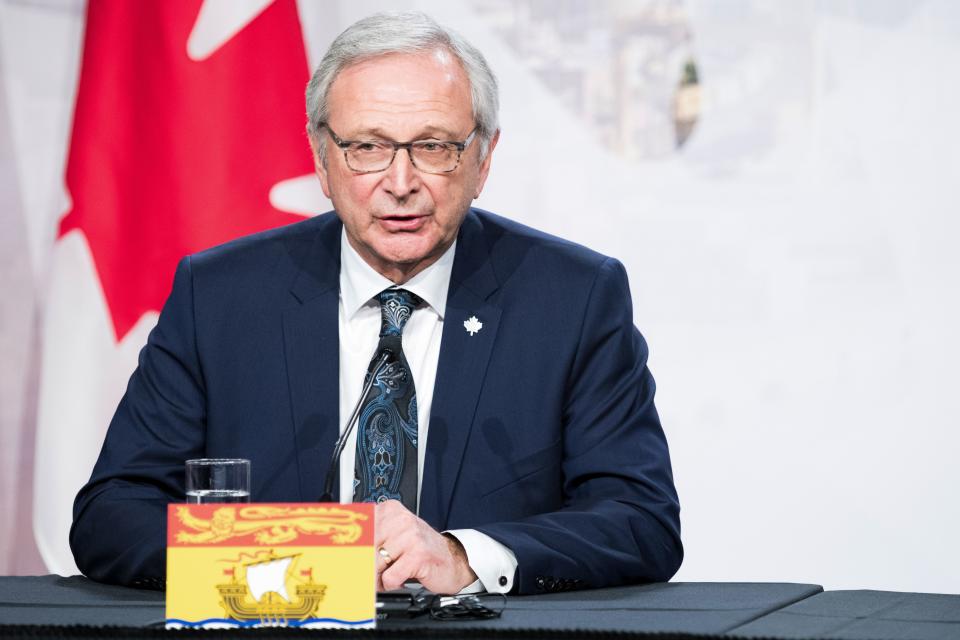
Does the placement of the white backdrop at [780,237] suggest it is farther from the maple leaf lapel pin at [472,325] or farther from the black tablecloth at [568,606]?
the black tablecloth at [568,606]

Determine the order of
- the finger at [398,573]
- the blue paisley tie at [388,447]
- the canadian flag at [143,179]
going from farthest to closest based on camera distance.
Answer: the canadian flag at [143,179], the blue paisley tie at [388,447], the finger at [398,573]

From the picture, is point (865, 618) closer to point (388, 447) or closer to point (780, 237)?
point (388, 447)

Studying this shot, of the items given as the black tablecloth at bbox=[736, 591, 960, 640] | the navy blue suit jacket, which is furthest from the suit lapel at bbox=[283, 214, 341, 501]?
the black tablecloth at bbox=[736, 591, 960, 640]

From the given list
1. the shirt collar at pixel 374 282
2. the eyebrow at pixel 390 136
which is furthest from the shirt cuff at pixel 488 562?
the eyebrow at pixel 390 136

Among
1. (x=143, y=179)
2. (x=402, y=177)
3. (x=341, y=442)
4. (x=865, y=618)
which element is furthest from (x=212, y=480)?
(x=143, y=179)

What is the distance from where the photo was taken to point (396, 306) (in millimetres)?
2502

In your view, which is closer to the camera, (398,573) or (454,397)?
(398,573)

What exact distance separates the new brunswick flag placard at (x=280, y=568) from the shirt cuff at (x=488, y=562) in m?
0.40

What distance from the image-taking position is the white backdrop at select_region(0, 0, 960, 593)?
363cm

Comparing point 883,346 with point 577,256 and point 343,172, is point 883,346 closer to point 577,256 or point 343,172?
point 577,256

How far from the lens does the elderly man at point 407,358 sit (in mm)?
2359

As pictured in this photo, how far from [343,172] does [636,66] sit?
161cm

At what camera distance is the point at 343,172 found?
243cm

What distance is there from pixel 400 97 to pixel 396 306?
41cm
